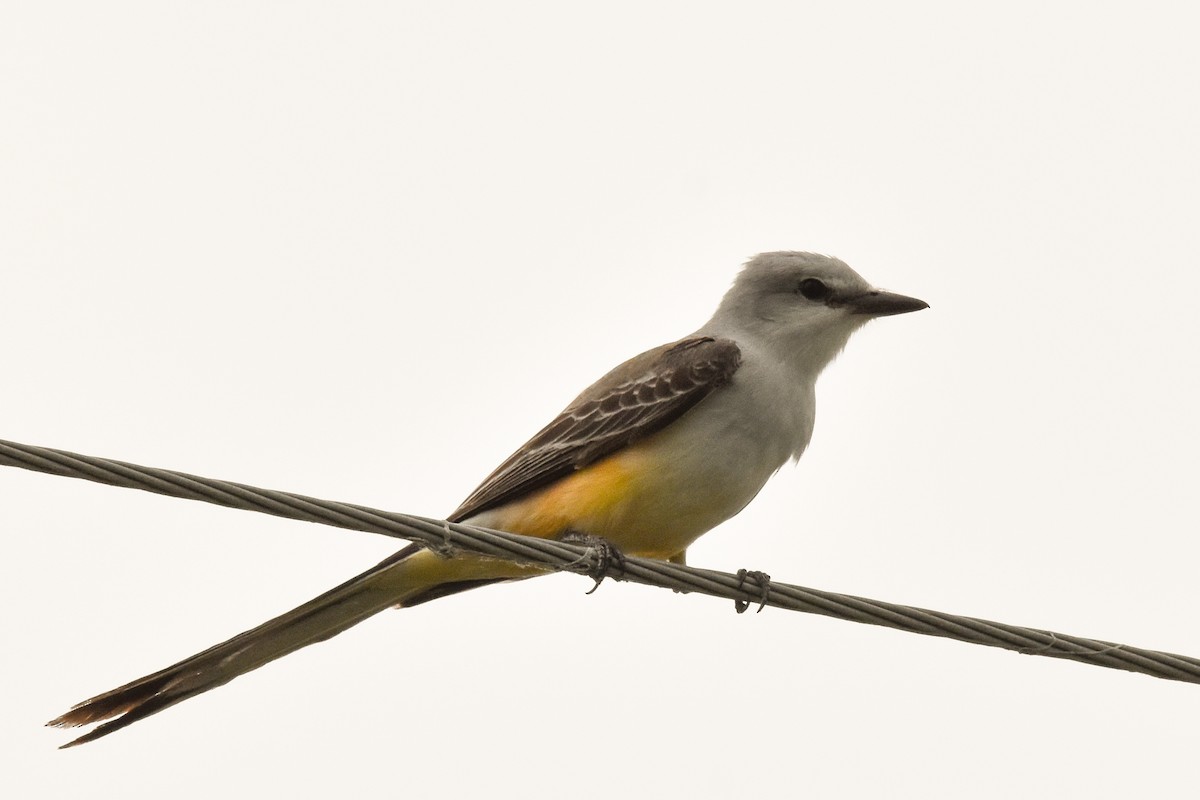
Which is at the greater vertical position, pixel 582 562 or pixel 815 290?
pixel 815 290

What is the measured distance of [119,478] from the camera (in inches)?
192

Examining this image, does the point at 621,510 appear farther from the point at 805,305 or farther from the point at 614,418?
the point at 805,305

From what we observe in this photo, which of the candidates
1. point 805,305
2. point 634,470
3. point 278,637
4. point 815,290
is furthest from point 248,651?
point 815,290

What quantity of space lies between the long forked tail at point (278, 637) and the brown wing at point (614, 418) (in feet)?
1.75

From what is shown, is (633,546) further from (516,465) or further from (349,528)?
(349,528)

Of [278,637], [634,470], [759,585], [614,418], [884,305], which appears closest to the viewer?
[759,585]

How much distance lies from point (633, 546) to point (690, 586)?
1.69 metres

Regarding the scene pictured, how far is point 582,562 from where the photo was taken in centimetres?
669

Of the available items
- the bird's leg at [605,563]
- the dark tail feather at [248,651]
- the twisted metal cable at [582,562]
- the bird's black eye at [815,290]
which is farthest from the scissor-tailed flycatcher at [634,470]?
the twisted metal cable at [582,562]

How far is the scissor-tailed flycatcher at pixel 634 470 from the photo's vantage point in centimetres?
755

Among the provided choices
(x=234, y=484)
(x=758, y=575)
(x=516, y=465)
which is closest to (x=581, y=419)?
(x=516, y=465)

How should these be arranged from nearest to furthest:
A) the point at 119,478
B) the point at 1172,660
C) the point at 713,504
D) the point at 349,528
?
the point at 119,478, the point at 349,528, the point at 1172,660, the point at 713,504

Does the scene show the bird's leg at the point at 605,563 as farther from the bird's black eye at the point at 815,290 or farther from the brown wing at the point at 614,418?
the bird's black eye at the point at 815,290

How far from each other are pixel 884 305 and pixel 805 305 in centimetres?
45
